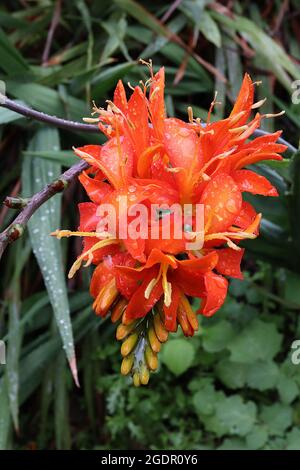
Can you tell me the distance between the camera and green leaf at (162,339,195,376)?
1199mm

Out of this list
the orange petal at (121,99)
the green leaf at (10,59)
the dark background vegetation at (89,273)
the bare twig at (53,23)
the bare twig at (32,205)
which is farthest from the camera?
the bare twig at (53,23)

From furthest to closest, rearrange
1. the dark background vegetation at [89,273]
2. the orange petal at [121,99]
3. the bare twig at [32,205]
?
Answer: the dark background vegetation at [89,273] → the orange petal at [121,99] → the bare twig at [32,205]

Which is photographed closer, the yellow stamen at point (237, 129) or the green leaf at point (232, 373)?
the yellow stamen at point (237, 129)

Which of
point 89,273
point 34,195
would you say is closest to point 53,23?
point 89,273

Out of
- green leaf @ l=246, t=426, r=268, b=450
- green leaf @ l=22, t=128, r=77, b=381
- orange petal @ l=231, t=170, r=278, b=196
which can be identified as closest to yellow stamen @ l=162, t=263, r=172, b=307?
orange petal @ l=231, t=170, r=278, b=196

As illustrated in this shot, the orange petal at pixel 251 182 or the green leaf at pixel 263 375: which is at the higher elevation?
the orange petal at pixel 251 182

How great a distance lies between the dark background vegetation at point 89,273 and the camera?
45.3 inches

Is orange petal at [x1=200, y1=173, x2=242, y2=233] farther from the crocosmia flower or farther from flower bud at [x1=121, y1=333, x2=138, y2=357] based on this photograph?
flower bud at [x1=121, y1=333, x2=138, y2=357]

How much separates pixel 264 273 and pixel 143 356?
0.93 meters

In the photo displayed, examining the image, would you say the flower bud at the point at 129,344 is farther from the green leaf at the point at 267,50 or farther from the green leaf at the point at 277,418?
the green leaf at the point at 267,50

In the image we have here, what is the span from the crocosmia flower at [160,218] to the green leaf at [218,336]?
2.24 ft

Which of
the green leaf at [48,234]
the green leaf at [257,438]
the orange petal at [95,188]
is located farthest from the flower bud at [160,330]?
the green leaf at [257,438]

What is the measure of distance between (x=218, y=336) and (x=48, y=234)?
16.5 inches
